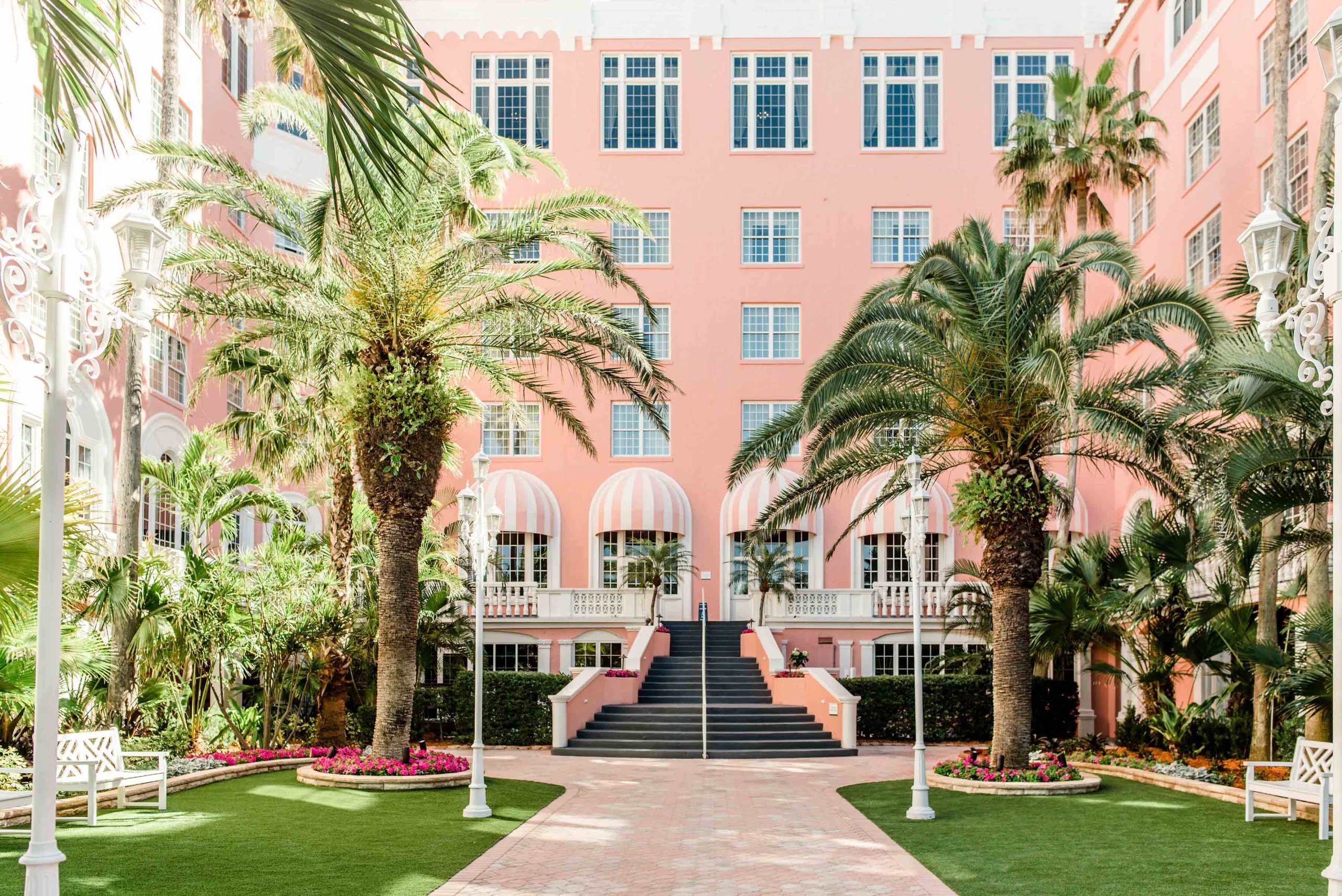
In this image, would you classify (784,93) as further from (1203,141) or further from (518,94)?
(1203,141)

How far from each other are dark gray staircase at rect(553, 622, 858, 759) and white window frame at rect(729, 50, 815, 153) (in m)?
16.1

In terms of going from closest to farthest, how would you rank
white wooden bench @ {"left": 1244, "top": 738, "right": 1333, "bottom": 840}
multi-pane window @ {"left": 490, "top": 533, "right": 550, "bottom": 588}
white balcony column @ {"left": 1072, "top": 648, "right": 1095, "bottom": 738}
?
white wooden bench @ {"left": 1244, "top": 738, "right": 1333, "bottom": 840} < white balcony column @ {"left": 1072, "top": 648, "right": 1095, "bottom": 738} < multi-pane window @ {"left": 490, "top": 533, "right": 550, "bottom": 588}

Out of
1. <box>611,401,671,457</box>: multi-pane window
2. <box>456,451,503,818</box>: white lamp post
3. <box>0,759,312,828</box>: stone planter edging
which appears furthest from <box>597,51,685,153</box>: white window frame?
<box>0,759,312,828</box>: stone planter edging

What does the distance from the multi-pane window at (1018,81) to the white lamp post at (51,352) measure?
114 ft

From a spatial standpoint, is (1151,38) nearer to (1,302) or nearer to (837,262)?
(837,262)

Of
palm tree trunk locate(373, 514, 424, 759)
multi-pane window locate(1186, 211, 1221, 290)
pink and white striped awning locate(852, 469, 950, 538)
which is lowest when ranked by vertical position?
palm tree trunk locate(373, 514, 424, 759)

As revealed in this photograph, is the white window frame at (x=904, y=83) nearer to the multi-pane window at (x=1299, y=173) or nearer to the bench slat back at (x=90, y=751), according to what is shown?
the multi-pane window at (x=1299, y=173)

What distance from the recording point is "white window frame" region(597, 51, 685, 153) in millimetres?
39531

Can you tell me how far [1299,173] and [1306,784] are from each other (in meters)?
14.2

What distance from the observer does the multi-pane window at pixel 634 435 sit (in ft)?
128

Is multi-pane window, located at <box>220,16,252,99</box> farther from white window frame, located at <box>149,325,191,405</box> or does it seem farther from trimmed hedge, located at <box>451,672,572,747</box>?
trimmed hedge, located at <box>451,672,572,747</box>

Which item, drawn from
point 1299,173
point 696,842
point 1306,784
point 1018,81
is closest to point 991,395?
point 1306,784

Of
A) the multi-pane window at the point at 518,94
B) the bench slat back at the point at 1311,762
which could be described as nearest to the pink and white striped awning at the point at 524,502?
the multi-pane window at the point at 518,94

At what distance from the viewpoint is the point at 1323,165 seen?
1772 cm
